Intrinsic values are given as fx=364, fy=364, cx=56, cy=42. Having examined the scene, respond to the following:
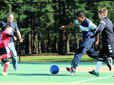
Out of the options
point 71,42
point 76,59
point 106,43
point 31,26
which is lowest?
point 71,42

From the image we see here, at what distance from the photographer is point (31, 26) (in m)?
34.4

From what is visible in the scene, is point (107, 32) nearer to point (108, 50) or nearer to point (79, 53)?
point (108, 50)

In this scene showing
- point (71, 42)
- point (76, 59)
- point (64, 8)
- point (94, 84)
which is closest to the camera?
point (94, 84)

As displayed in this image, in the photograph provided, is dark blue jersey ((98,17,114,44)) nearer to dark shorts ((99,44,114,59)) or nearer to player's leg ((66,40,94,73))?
dark shorts ((99,44,114,59))

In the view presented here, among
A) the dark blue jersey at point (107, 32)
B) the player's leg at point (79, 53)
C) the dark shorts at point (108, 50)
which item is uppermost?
the dark blue jersey at point (107, 32)

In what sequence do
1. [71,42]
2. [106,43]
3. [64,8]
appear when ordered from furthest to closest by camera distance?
1. [71,42]
2. [64,8]
3. [106,43]

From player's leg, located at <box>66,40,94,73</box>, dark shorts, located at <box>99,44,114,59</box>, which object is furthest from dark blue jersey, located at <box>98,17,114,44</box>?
player's leg, located at <box>66,40,94,73</box>

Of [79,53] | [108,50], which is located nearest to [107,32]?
[108,50]

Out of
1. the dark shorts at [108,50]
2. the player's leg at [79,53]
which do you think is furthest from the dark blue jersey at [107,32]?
the player's leg at [79,53]

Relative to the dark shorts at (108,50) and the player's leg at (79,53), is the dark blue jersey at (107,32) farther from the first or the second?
the player's leg at (79,53)

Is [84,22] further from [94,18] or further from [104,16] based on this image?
[94,18]

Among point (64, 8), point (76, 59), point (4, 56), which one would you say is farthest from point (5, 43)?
point (64, 8)

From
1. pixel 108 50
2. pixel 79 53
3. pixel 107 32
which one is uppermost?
pixel 107 32

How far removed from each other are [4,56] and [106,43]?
2.87 meters
